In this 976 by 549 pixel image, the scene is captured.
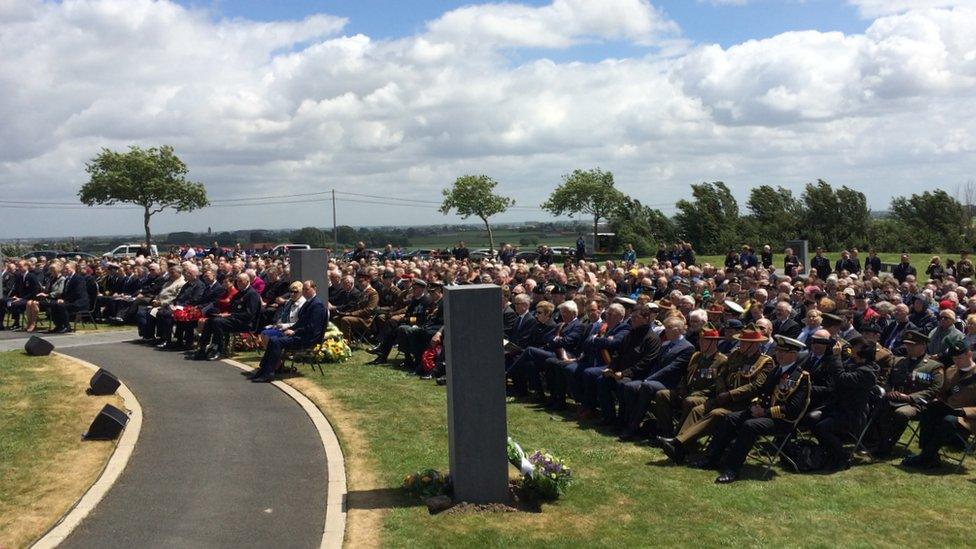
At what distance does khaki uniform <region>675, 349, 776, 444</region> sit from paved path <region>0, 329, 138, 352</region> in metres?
13.0

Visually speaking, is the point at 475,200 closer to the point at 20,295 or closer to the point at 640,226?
the point at 640,226

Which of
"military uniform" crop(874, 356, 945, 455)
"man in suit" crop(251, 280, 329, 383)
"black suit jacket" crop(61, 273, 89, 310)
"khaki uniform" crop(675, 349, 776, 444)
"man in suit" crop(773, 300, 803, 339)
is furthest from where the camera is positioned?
"black suit jacket" crop(61, 273, 89, 310)

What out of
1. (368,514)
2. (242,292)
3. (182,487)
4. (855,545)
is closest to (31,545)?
(182,487)

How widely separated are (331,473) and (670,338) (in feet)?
14.5

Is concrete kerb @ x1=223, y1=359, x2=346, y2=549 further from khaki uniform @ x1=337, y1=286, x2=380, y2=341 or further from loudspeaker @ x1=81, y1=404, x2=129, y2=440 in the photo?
khaki uniform @ x1=337, y1=286, x2=380, y2=341

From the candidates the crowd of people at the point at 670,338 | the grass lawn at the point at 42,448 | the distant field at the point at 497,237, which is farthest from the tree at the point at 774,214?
the grass lawn at the point at 42,448

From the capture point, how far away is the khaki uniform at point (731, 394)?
9.43 metres

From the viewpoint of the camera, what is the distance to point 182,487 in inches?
338

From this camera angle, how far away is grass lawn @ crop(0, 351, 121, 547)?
797 centimetres

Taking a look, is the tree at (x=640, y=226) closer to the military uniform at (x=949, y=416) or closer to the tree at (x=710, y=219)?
the tree at (x=710, y=219)

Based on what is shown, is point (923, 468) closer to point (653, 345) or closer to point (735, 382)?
point (735, 382)

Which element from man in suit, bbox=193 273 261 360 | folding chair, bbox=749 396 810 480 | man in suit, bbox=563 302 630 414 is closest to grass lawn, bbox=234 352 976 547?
folding chair, bbox=749 396 810 480

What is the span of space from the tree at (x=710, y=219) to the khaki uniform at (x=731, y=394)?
145ft

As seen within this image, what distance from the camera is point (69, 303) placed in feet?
66.8
